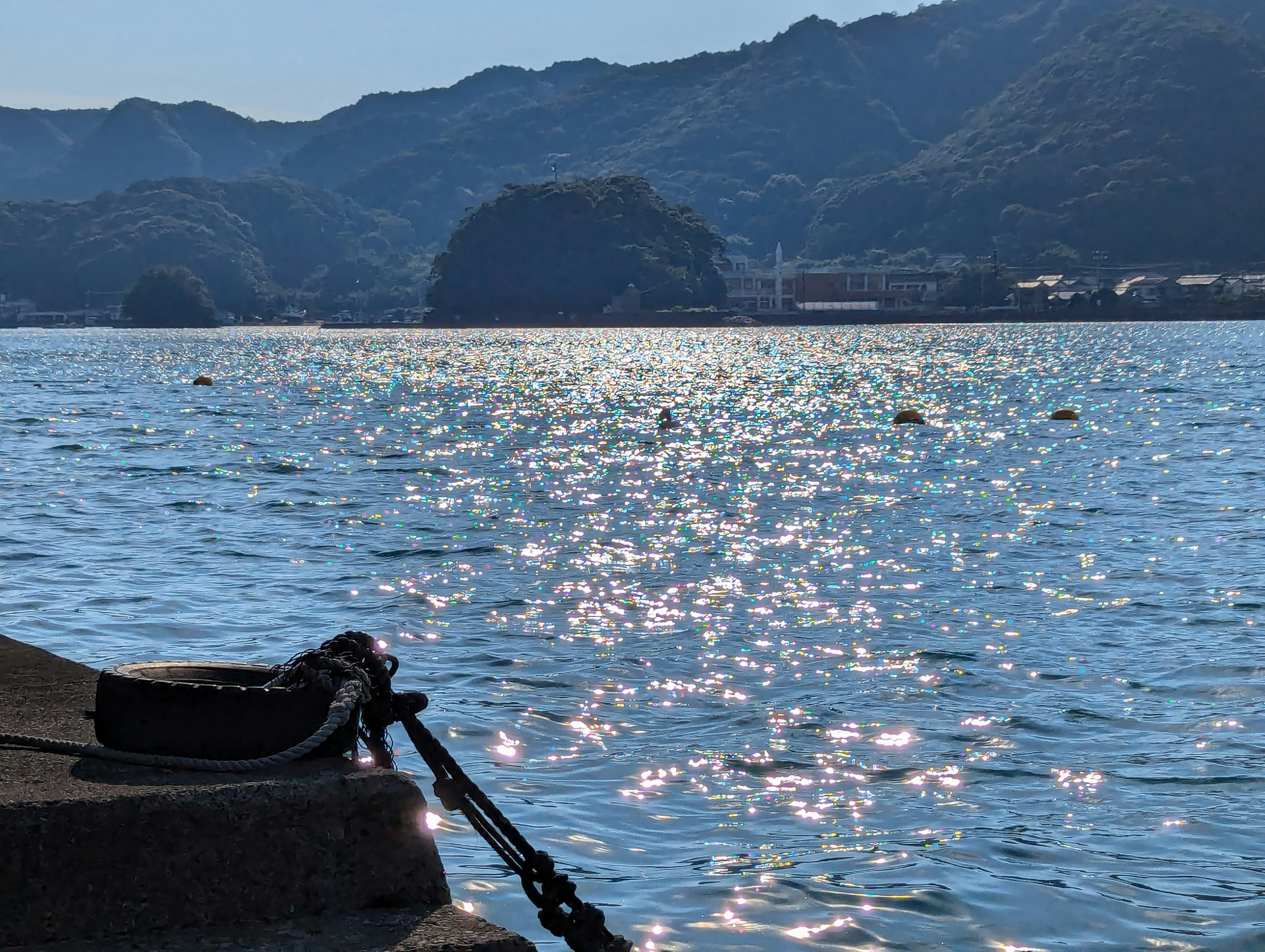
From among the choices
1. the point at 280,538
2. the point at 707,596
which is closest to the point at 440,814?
the point at 707,596

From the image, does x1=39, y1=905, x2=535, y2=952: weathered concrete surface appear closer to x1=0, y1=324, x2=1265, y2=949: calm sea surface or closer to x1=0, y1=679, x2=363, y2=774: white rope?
x1=0, y1=679, x2=363, y2=774: white rope

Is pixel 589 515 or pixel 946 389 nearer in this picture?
pixel 589 515

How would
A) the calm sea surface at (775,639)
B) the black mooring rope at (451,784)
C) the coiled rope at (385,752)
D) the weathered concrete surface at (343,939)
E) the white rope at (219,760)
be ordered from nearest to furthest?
the weathered concrete surface at (343,939)
the white rope at (219,760)
the coiled rope at (385,752)
the black mooring rope at (451,784)
the calm sea surface at (775,639)

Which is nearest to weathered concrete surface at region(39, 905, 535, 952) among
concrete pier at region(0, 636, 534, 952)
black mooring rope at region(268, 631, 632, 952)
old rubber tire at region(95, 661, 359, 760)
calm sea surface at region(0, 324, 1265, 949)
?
concrete pier at region(0, 636, 534, 952)

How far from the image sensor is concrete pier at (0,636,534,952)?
4.63 m

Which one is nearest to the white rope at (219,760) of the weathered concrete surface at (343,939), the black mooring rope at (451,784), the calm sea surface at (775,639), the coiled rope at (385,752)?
the coiled rope at (385,752)

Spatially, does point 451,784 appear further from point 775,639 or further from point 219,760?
point 775,639

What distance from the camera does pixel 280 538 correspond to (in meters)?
22.4

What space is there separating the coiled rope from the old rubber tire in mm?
60

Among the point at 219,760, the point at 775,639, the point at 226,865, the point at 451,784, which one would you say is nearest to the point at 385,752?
the point at 451,784

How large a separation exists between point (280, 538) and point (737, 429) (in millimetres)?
30314

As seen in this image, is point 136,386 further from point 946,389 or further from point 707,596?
point 707,596

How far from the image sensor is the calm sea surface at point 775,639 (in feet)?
26.7

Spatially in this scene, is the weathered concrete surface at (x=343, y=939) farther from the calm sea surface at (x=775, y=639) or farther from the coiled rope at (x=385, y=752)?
the calm sea surface at (x=775, y=639)
